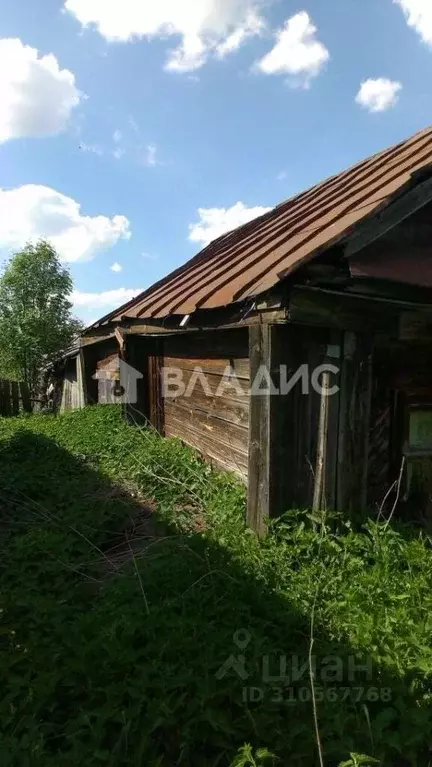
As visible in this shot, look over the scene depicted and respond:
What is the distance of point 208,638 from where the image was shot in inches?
94.7

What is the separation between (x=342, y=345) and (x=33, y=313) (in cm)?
2015

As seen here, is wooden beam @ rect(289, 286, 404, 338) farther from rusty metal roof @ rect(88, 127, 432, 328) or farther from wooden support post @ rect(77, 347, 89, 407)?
wooden support post @ rect(77, 347, 89, 407)

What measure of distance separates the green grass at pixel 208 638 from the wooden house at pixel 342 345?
16.7 inches

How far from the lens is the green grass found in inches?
74.4

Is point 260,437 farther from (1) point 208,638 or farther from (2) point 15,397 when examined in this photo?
(2) point 15,397

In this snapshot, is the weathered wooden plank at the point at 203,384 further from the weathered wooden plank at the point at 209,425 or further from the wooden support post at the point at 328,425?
the wooden support post at the point at 328,425

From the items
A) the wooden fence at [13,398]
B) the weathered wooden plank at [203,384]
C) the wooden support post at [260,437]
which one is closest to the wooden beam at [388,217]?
the wooden support post at [260,437]

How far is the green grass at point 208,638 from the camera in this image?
1.89 metres

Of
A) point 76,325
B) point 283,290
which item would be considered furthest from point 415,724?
point 76,325

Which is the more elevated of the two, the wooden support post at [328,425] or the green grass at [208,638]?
the wooden support post at [328,425]

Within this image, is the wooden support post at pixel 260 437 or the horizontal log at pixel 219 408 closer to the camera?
the wooden support post at pixel 260 437

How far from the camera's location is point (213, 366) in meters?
5.09
